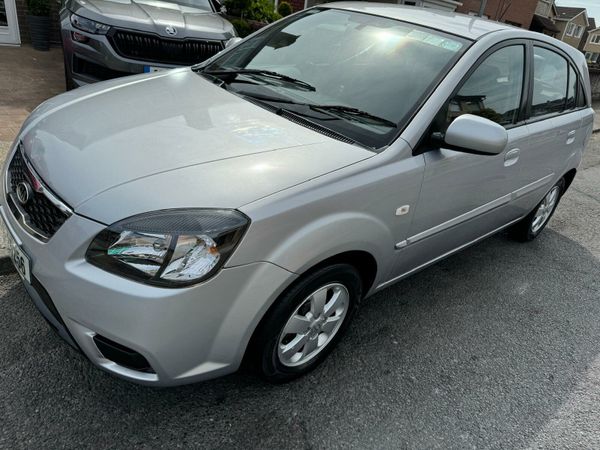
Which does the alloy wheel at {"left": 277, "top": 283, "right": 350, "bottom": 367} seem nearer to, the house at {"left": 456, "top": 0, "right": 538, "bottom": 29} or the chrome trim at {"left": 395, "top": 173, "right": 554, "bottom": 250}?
the chrome trim at {"left": 395, "top": 173, "right": 554, "bottom": 250}

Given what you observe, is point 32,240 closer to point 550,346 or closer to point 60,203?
point 60,203

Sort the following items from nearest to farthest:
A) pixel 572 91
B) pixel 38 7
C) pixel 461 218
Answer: pixel 461 218
pixel 572 91
pixel 38 7

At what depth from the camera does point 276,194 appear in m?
1.91

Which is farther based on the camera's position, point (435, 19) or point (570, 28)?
point (570, 28)

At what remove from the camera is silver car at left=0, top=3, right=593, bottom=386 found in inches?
70.2

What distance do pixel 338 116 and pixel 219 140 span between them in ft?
2.17

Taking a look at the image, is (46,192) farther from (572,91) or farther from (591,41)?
(591,41)

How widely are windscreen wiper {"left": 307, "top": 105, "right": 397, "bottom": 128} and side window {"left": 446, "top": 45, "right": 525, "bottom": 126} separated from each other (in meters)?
0.37

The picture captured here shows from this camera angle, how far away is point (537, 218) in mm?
4363

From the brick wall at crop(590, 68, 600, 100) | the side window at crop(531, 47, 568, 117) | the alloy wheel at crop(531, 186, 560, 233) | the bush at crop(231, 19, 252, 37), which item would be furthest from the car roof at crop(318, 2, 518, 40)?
the brick wall at crop(590, 68, 600, 100)

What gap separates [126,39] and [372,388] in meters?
4.06

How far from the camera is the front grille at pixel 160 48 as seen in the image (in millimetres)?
4812

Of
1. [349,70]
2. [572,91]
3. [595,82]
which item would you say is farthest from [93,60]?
[595,82]

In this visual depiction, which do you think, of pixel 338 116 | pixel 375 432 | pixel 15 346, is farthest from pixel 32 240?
pixel 375 432
